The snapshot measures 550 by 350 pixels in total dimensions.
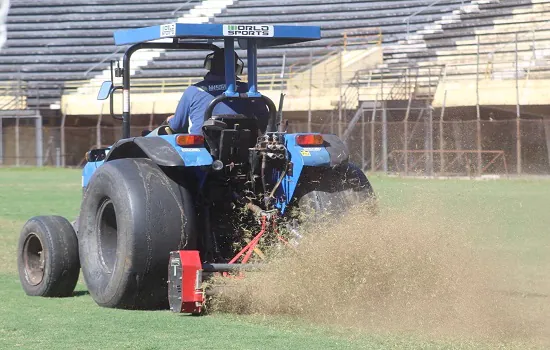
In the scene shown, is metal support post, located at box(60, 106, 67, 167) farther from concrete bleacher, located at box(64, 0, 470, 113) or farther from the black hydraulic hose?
the black hydraulic hose

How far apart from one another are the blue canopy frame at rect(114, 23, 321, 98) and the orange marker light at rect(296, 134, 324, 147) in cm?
50

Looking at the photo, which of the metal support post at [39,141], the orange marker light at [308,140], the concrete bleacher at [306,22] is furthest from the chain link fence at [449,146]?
the orange marker light at [308,140]

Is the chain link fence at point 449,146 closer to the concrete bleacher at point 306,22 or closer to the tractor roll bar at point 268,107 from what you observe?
the concrete bleacher at point 306,22

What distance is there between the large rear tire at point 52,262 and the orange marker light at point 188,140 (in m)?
1.47

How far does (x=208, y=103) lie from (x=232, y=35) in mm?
500

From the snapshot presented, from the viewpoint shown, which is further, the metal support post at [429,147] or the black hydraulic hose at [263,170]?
the metal support post at [429,147]

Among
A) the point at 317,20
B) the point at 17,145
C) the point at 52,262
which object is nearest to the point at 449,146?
the point at 317,20

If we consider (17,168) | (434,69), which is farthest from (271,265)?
(17,168)

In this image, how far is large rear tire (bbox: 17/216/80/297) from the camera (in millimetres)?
7809

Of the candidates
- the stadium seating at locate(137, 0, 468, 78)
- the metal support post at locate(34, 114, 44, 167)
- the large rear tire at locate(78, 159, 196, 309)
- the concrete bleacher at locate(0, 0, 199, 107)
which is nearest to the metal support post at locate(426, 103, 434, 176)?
the stadium seating at locate(137, 0, 468, 78)

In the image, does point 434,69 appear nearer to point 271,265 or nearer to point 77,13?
point 77,13

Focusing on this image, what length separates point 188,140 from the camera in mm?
6973

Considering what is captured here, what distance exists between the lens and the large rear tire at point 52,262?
25.6 feet

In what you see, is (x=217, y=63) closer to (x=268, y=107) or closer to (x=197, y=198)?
(x=268, y=107)
